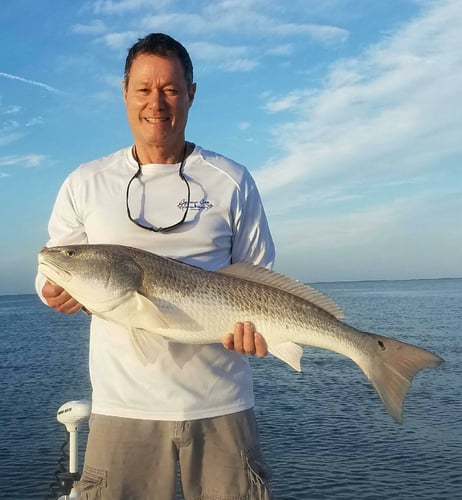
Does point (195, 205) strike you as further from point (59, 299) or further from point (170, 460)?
point (170, 460)

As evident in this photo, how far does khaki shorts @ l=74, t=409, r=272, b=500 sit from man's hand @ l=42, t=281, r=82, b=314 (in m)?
0.73

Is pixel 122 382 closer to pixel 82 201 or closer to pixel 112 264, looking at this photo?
pixel 112 264

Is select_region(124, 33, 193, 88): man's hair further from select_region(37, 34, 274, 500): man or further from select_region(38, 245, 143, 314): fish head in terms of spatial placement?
select_region(38, 245, 143, 314): fish head

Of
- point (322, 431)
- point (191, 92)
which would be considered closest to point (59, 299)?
point (191, 92)

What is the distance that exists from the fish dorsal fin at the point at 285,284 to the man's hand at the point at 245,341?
0.35 m

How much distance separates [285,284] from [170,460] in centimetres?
136

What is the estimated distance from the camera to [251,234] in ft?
13.8

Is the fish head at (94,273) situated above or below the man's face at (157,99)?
below

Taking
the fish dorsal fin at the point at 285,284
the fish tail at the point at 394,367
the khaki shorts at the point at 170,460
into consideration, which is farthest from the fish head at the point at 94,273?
the fish tail at the point at 394,367

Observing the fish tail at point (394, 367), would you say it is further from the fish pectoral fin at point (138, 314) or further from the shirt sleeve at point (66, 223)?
the shirt sleeve at point (66, 223)

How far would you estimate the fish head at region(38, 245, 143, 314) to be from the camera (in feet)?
12.6

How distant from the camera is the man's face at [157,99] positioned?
3.99 meters

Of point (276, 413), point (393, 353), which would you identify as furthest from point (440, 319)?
point (393, 353)

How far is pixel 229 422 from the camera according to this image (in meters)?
3.87
